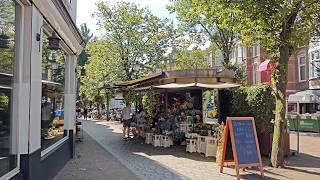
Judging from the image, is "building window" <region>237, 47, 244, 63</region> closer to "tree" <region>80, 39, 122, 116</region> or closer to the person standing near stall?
"tree" <region>80, 39, 122, 116</region>

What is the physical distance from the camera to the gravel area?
9000mm

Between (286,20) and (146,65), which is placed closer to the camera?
(286,20)

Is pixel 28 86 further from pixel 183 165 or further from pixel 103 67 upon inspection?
pixel 103 67

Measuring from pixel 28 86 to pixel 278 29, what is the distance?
675 centimetres

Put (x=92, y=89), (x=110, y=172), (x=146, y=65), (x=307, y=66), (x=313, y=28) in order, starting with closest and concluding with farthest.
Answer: (x=110, y=172), (x=313, y=28), (x=146, y=65), (x=307, y=66), (x=92, y=89)

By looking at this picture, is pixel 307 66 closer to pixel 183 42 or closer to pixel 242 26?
pixel 183 42

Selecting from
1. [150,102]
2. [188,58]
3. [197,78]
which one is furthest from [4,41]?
[188,58]

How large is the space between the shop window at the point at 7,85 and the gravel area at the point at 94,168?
3.21 m

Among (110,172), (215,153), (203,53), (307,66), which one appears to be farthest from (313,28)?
(203,53)

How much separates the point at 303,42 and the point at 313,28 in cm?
102

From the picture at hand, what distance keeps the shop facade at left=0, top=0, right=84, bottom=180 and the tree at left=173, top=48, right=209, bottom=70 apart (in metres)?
25.7

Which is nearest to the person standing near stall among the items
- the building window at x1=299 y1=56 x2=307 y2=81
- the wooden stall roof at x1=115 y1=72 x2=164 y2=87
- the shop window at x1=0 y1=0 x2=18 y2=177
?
the wooden stall roof at x1=115 y1=72 x2=164 y2=87

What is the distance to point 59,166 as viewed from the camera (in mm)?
9688

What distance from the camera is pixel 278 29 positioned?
33.9ft
